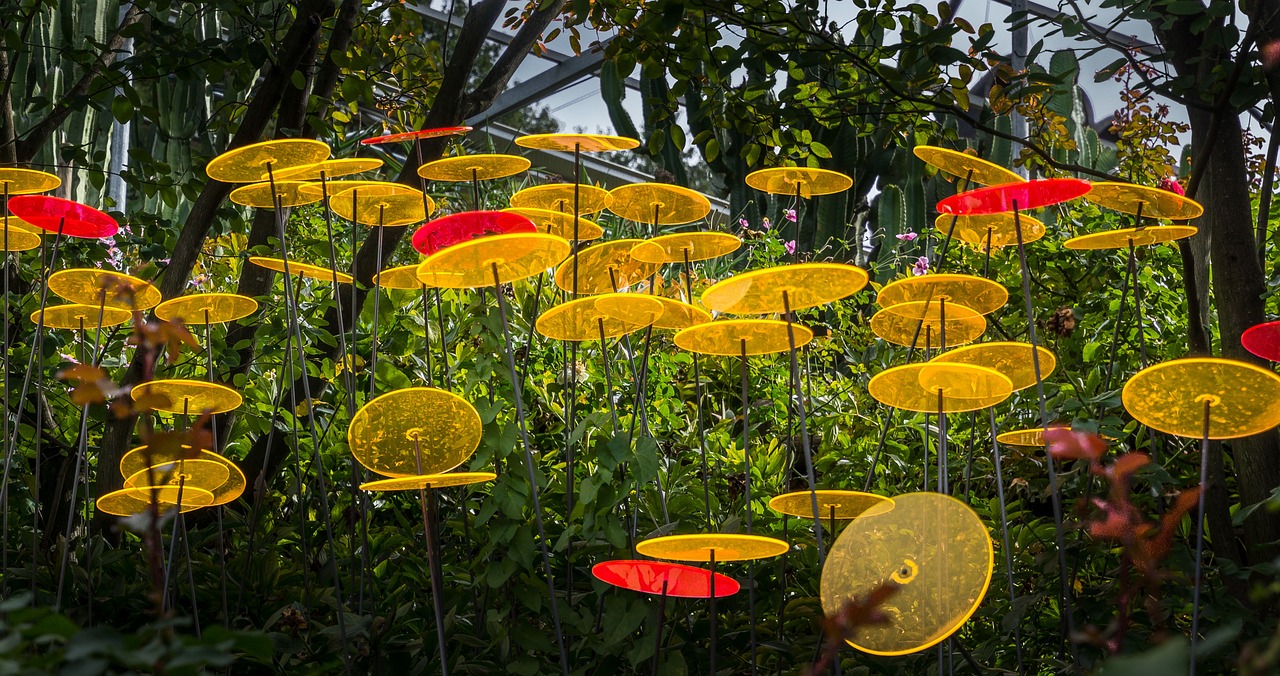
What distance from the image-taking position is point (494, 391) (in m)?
2.26

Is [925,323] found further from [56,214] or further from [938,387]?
[56,214]

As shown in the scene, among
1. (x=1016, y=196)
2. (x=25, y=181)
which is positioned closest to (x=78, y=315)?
(x=25, y=181)

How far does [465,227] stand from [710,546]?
47cm

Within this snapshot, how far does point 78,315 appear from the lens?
5.71 ft

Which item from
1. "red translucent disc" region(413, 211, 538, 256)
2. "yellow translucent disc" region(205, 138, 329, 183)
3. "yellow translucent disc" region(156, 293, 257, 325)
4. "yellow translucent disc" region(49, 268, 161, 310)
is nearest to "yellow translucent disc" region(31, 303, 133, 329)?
"yellow translucent disc" region(49, 268, 161, 310)

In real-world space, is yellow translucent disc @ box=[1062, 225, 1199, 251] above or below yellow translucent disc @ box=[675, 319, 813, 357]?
above

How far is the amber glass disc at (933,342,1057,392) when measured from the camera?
4.23 feet

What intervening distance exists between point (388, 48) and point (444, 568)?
1348 mm

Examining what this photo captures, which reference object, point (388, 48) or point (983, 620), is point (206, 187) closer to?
point (388, 48)

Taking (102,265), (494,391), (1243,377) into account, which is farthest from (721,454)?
(102,265)

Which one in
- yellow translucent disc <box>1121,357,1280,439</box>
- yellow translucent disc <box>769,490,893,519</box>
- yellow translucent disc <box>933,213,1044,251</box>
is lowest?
yellow translucent disc <box>769,490,893,519</box>

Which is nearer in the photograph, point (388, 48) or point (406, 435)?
point (406, 435)

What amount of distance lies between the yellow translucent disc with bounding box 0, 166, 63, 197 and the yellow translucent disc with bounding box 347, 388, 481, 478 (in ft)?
1.90

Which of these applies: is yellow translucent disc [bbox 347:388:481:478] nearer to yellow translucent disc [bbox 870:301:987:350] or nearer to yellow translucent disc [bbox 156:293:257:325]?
yellow translucent disc [bbox 156:293:257:325]
